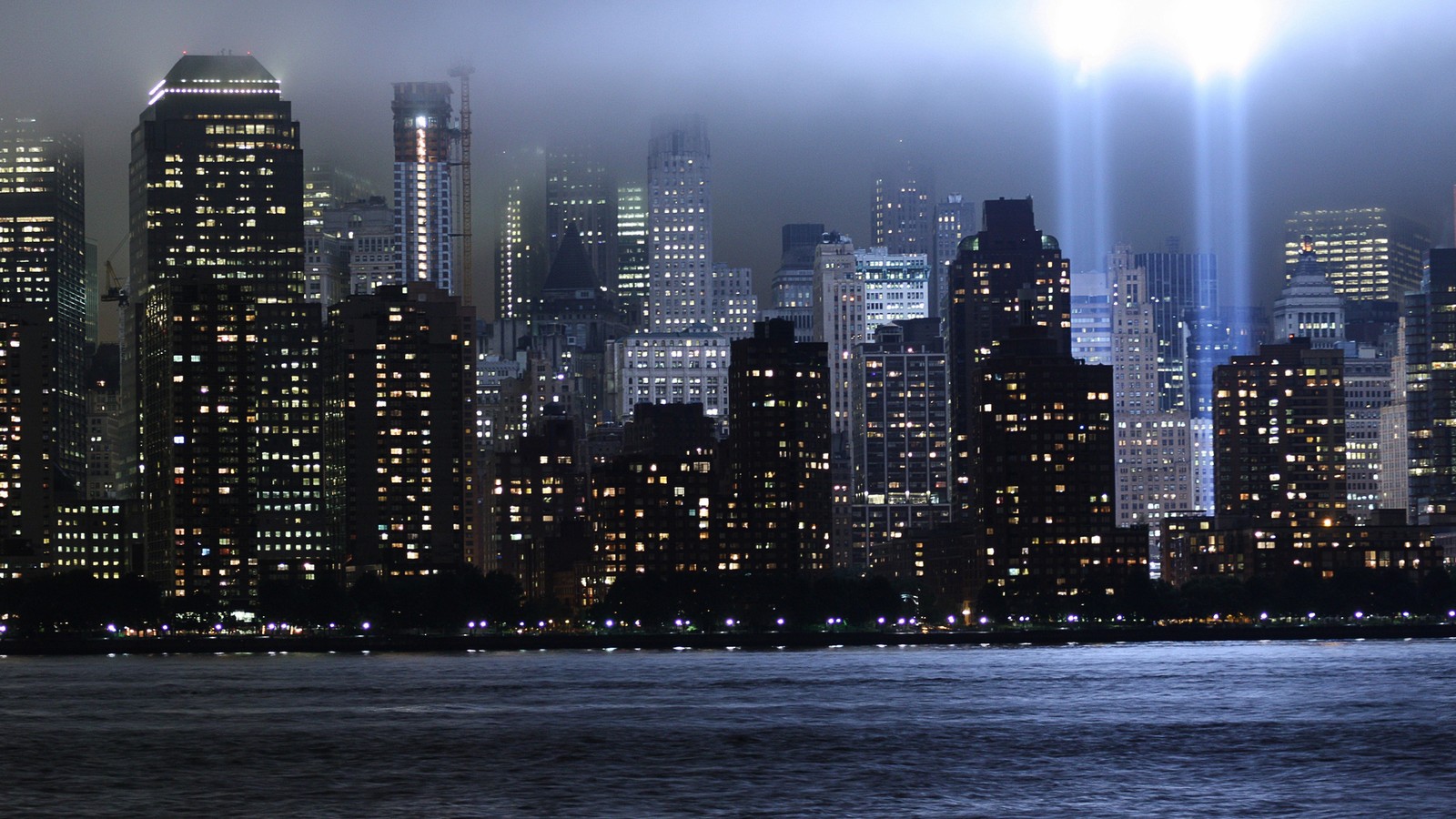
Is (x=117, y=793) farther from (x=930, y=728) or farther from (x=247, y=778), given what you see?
(x=930, y=728)

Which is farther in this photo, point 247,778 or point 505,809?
point 247,778

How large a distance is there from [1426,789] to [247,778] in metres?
56.5

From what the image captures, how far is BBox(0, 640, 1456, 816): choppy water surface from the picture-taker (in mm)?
106312

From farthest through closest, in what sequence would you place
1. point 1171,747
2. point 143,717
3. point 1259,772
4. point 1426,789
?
point 143,717
point 1171,747
point 1259,772
point 1426,789

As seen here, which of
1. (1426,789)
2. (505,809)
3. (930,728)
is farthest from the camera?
(930,728)

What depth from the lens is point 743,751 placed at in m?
134

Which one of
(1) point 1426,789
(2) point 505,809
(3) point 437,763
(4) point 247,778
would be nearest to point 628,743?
(3) point 437,763

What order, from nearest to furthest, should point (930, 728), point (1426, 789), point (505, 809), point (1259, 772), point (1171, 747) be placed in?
point (505, 809) → point (1426, 789) → point (1259, 772) → point (1171, 747) → point (930, 728)

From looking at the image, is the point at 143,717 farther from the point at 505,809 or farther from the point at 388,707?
the point at 505,809

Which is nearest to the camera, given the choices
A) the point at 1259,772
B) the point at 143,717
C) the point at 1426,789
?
the point at 1426,789

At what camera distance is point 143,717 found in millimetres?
163875

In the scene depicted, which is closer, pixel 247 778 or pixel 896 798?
pixel 896 798

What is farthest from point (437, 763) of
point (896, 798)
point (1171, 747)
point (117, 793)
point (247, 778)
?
point (1171, 747)

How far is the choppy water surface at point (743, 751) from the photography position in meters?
106
